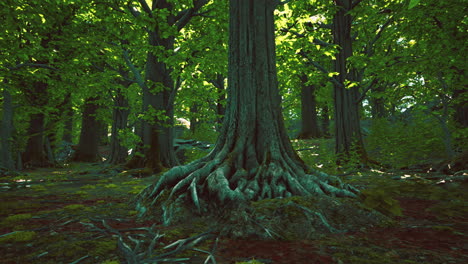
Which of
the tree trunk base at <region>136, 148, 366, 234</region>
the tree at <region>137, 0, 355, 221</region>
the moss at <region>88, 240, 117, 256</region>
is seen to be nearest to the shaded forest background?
the tree at <region>137, 0, 355, 221</region>

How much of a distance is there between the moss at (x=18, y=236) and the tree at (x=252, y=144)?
135 cm

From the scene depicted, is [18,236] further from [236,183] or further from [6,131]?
[6,131]

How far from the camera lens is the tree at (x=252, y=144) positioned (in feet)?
12.8

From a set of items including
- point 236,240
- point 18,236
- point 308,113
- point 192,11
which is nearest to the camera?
point 236,240

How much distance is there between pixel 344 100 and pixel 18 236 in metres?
10.2

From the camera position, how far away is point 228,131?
15.7 ft

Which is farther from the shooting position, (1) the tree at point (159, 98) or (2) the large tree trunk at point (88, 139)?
(2) the large tree trunk at point (88, 139)

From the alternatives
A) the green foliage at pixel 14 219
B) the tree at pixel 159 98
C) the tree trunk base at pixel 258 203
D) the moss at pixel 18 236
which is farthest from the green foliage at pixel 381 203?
the tree at pixel 159 98

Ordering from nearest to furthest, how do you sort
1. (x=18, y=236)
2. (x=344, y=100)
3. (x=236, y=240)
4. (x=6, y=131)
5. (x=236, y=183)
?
(x=236, y=240) < (x=18, y=236) < (x=236, y=183) < (x=344, y=100) < (x=6, y=131)

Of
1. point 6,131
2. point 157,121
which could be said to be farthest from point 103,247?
point 6,131

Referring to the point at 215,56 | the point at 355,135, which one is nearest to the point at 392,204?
the point at 355,135

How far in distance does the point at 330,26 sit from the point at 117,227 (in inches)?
453

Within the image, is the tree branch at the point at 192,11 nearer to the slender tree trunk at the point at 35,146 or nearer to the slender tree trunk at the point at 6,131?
the slender tree trunk at the point at 6,131

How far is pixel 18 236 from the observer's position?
280 cm
